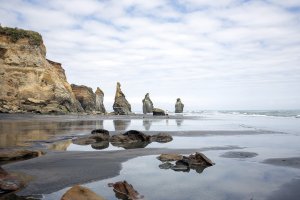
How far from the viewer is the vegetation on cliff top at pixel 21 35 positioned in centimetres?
5131

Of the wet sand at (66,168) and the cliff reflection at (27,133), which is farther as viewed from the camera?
the cliff reflection at (27,133)

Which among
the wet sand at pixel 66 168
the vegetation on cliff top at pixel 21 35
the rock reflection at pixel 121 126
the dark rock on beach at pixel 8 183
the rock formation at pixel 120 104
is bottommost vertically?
the wet sand at pixel 66 168

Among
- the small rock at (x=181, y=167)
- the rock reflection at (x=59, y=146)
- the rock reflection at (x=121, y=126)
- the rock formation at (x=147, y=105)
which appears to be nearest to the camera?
the small rock at (x=181, y=167)

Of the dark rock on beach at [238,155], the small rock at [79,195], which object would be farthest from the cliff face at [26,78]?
the small rock at [79,195]

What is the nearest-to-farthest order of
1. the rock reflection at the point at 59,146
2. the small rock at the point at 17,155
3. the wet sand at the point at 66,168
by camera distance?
1. the wet sand at the point at 66,168
2. the small rock at the point at 17,155
3. the rock reflection at the point at 59,146

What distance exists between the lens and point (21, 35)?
52656mm

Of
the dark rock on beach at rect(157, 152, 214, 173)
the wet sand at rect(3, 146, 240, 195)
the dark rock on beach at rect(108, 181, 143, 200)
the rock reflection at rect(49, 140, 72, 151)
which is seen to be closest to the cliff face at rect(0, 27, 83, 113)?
the rock reflection at rect(49, 140, 72, 151)

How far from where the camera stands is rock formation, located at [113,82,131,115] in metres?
78.1

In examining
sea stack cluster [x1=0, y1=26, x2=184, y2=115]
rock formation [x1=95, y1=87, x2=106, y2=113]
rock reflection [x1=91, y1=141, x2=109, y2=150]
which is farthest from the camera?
rock formation [x1=95, y1=87, x2=106, y2=113]

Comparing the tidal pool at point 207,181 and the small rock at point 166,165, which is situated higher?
the small rock at point 166,165

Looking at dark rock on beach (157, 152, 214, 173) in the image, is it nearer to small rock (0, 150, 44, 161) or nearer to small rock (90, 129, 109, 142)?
small rock (0, 150, 44, 161)

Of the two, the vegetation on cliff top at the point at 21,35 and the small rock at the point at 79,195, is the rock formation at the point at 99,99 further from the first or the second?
the small rock at the point at 79,195

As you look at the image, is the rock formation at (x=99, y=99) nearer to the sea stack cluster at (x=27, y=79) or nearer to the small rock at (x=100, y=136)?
the sea stack cluster at (x=27, y=79)

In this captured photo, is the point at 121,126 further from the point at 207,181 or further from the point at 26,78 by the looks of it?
the point at 26,78
